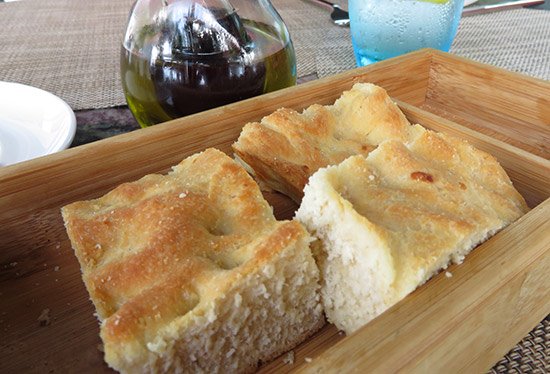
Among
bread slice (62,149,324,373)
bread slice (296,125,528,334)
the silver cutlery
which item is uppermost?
bread slice (296,125,528,334)

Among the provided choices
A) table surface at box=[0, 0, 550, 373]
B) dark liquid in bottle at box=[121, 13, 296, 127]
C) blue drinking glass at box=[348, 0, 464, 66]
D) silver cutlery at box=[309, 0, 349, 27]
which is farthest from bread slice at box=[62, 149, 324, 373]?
silver cutlery at box=[309, 0, 349, 27]

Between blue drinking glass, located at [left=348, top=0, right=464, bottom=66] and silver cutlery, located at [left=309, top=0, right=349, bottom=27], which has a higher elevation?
blue drinking glass, located at [left=348, top=0, right=464, bottom=66]

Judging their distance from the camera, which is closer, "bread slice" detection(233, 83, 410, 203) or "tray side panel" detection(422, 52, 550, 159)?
"bread slice" detection(233, 83, 410, 203)

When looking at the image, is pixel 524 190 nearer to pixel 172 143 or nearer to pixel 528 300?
pixel 528 300

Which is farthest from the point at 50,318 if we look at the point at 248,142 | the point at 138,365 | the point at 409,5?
the point at 409,5

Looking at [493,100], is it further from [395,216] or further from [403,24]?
[395,216]

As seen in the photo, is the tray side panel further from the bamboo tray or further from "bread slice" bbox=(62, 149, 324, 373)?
"bread slice" bbox=(62, 149, 324, 373)

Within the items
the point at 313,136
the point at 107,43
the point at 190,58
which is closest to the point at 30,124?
the point at 190,58
